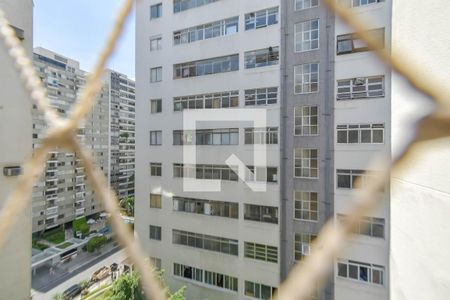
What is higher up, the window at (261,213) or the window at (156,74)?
the window at (156,74)

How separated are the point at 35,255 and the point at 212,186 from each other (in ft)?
44.8

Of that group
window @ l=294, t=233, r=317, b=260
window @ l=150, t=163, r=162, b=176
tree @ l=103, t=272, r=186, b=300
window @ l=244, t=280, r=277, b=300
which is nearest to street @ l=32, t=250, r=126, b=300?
window @ l=150, t=163, r=162, b=176

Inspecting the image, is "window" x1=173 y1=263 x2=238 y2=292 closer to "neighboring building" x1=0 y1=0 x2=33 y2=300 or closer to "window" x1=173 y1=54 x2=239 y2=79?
"neighboring building" x1=0 y1=0 x2=33 y2=300

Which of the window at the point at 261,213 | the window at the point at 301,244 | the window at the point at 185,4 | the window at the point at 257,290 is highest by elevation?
the window at the point at 185,4

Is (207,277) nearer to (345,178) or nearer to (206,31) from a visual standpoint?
(345,178)

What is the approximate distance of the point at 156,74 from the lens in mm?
8930

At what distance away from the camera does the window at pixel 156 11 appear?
346 inches

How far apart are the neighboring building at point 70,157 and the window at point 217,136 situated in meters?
10.6

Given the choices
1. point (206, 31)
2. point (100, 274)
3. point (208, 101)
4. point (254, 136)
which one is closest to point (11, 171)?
point (254, 136)

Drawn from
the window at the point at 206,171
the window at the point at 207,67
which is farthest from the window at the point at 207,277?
the window at the point at 207,67

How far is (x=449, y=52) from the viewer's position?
29.8 inches

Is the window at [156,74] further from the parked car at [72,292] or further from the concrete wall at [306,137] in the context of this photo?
the parked car at [72,292]

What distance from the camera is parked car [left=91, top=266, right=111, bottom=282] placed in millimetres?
13961

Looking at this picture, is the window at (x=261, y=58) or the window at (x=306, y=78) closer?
the window at (x=306, y=78)
